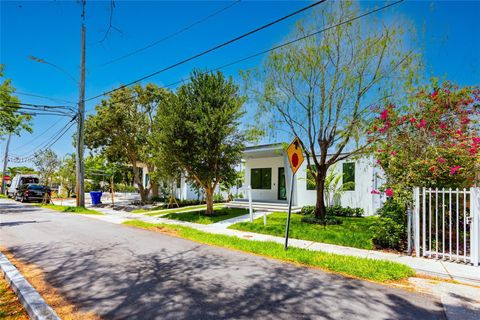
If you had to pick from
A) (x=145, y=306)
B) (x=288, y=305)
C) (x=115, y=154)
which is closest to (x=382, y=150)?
(x=288, y=305)

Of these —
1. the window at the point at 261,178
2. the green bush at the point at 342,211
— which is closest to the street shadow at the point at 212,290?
the green bush at the point at 342,211

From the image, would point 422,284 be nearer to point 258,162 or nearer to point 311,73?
point 311,73

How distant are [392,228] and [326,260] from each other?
2.64 meters

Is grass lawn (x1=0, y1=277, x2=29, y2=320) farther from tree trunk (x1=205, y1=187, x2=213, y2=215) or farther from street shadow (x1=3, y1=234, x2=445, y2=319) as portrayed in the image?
tree trunk (x1=205, y1=187, x2=213, y2=215)

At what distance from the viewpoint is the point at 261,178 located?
68.5ft

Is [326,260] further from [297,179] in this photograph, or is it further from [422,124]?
[297,179]

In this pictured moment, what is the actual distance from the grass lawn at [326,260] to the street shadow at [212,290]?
42 centimetres

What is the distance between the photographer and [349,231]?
32.6 ft

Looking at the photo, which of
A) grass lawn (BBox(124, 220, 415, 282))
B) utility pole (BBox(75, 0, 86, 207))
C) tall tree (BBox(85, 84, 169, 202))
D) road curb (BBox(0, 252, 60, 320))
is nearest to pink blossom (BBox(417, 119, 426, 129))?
grass lawn (BBox(124, 220, 415, 282))

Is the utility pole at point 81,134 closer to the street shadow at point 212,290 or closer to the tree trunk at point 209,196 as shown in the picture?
the tree trunk at point 209,196

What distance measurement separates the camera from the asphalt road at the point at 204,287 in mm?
3859

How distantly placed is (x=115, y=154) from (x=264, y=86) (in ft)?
49.5

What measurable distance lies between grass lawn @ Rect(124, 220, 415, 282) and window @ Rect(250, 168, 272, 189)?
11365mm

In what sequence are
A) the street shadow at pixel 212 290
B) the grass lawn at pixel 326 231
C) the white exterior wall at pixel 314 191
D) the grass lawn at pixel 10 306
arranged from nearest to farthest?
the grass lawn at pixel 10 306, the street shadow at pixel 212 290, the grass lawn at pixel 326 231, the white exterior wall at pixel 314 191
